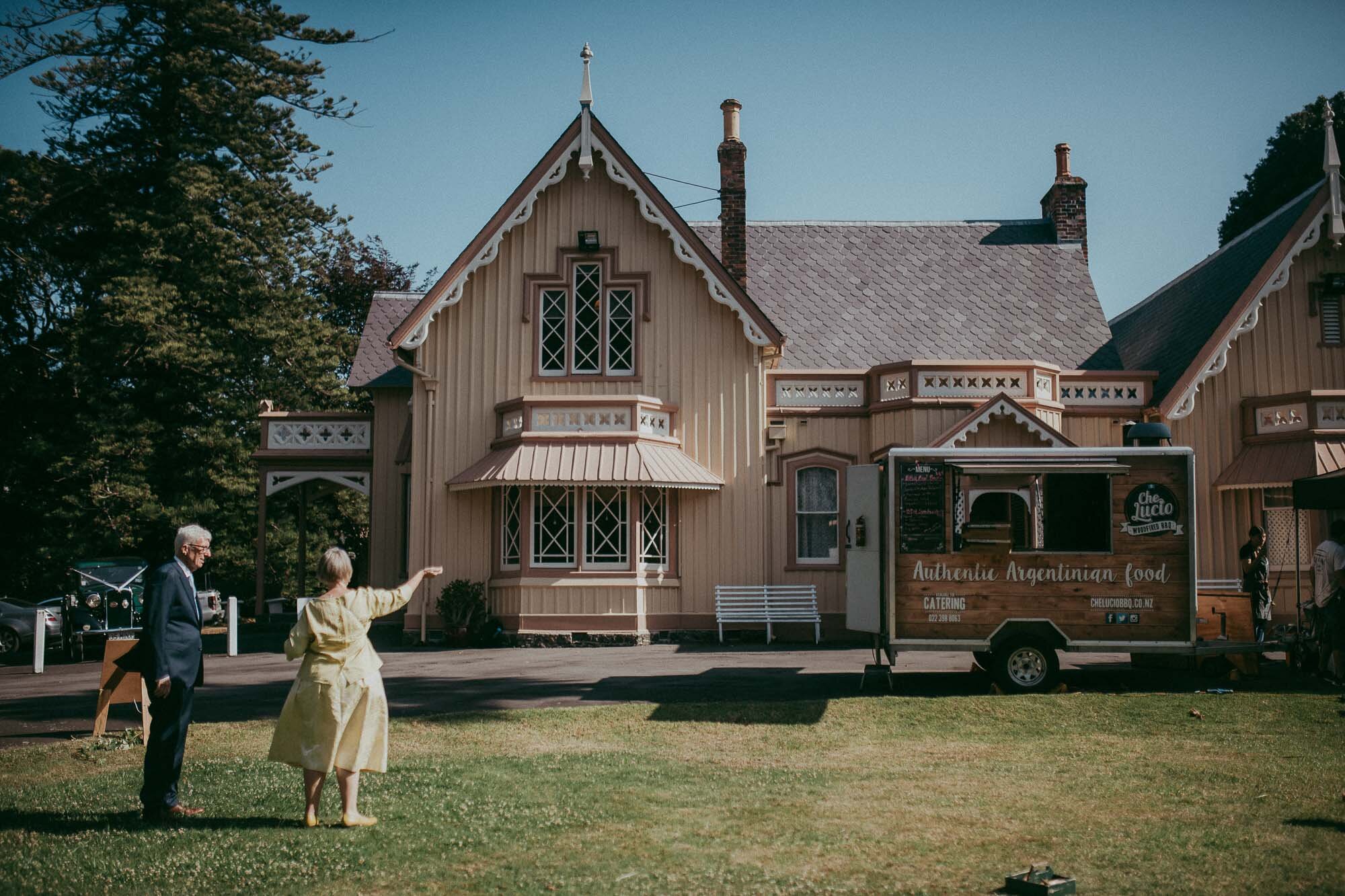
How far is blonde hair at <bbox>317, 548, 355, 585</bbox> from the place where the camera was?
21.9 feet

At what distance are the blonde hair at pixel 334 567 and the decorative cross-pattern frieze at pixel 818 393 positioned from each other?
46.7ft

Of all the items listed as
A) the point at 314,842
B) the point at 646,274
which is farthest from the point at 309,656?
the point at 646,274

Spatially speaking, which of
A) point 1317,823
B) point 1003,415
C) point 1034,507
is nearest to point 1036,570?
point 1034,507

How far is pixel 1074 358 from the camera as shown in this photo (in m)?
21.9

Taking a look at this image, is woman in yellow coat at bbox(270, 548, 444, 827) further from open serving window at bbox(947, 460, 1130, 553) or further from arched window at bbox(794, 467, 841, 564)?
arched window at bbox(794, 467, 841, 564)

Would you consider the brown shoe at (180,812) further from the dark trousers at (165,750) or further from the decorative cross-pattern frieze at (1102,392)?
the decorative cross-pattern frieze at (1102,392)

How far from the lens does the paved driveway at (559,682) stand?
39.4 ft

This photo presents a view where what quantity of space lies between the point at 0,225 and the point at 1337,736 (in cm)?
3406

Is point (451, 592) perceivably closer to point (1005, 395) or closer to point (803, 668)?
point (803, 668)

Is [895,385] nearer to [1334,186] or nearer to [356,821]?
[1334,186]

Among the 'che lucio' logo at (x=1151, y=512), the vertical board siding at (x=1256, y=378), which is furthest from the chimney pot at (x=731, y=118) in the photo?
the 'che lucio' logo at (x=1151, y=512)

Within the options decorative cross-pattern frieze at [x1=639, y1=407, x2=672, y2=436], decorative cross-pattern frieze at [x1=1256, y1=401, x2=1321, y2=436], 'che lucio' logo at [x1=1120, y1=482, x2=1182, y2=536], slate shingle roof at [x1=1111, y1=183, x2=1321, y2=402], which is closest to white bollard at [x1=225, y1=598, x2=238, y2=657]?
decorative cross-pattern frieze at [x1=639, y1=407, x2=672, y2=436]

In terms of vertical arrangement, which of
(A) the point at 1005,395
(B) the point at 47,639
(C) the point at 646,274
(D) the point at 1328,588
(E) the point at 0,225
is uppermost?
(E) the point at 0,225

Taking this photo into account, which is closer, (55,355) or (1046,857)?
(1046,857)
